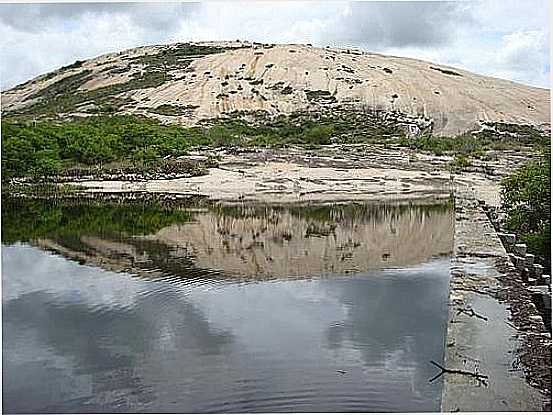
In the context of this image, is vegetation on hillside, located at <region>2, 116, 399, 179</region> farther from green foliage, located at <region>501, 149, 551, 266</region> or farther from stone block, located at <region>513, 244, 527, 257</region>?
stone block, located at <region>513, 244, 527, 257</region>

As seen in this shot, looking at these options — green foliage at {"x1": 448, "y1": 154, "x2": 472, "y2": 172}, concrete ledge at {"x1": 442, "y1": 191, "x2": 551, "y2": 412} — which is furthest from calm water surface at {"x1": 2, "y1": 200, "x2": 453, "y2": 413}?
green foliage at {"x1": 448, "y1": 154, "x2": 472, "y2": 172}

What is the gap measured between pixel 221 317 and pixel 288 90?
40.1 m

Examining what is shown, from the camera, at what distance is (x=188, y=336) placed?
7652mm

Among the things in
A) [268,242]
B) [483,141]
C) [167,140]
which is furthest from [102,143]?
[483,141]

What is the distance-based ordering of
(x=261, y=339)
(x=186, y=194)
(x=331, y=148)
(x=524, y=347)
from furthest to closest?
(x=331, y=148) → (x=186, y=194) → (x=261, y=339) → (x=524, y=347)

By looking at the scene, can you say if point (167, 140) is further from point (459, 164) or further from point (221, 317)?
point (221, 317)

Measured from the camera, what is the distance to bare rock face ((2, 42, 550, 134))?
44.5 meters

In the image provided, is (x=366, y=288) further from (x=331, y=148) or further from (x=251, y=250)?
(x=331, y=148)

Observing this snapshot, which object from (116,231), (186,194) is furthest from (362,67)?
(116,231)

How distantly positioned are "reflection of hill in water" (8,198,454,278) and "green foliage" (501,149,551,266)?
170cm

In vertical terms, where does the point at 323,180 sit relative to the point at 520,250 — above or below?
above

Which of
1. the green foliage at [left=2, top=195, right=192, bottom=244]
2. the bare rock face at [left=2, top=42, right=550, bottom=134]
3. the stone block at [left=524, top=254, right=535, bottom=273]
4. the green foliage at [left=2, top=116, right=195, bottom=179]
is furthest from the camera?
the bare rock face at [left=2, top=42, right=550, bottom=134]

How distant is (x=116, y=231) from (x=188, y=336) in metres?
7.50

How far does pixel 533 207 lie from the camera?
35.1 ft
